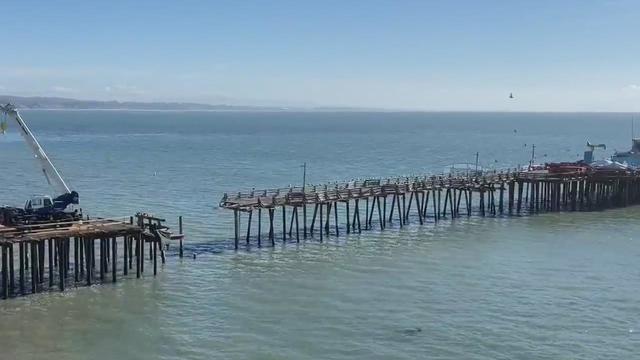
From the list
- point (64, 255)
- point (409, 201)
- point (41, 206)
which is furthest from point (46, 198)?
point (409, 201)

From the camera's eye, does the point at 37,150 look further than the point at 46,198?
Yes

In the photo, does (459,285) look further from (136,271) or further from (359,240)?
(136,271)

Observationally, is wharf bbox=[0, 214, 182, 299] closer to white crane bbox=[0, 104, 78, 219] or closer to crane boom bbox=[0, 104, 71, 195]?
white crane bbox=[0, 104, 78, 219]

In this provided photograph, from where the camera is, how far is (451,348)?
32344 millimetres

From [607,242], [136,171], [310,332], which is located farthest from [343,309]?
[136,171]

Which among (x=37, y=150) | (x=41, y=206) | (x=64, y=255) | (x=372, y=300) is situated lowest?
(x=372, y=300)

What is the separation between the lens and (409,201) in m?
65.6

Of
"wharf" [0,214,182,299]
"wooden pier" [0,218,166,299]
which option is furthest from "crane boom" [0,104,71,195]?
"wooden pier" [0,218,166,299]

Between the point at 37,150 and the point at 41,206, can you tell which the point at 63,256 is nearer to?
the point at 41,206

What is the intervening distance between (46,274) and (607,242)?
3567 cm

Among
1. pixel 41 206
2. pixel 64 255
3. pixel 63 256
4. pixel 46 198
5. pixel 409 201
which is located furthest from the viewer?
pixel 409 201

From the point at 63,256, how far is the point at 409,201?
32655 mm

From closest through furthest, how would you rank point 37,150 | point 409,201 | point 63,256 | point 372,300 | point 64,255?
1. point 372,300
2. point 63,256
3. point 64,255
4. point 37,150
5. point 409,201

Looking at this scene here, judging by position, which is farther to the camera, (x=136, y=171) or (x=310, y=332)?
(x=136, y=171)
